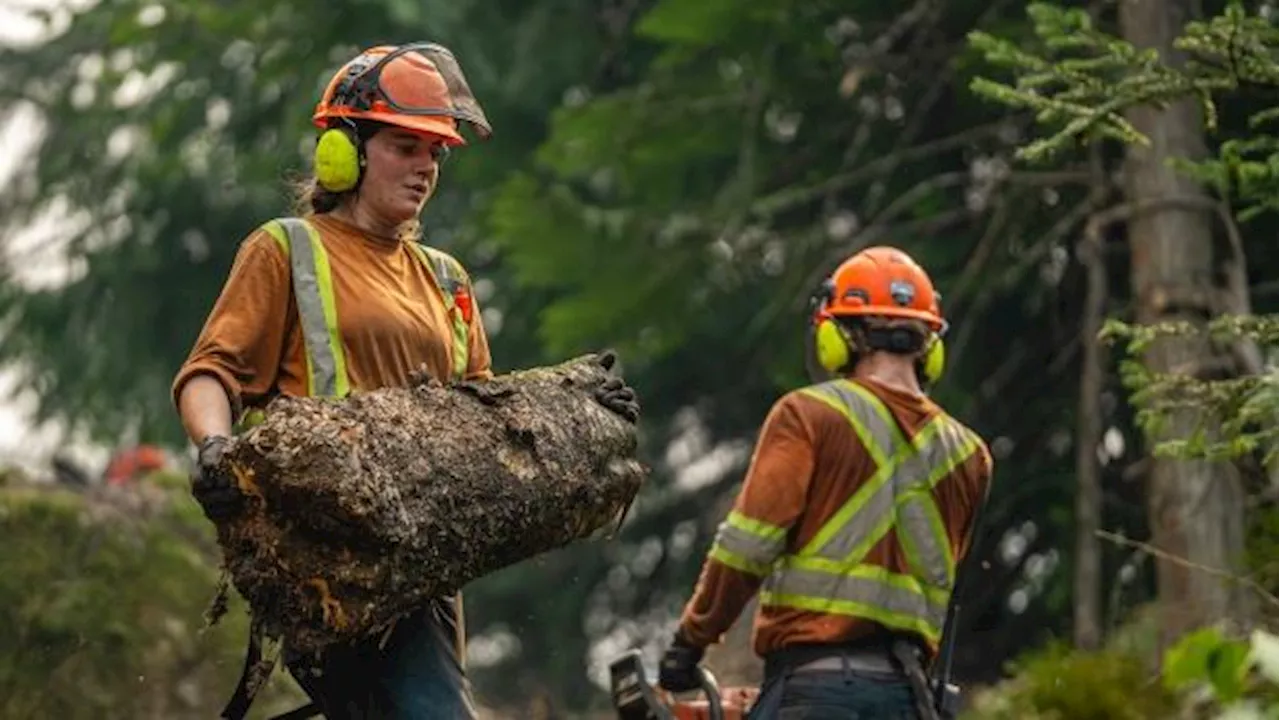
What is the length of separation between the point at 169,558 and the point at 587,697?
7.48 meters

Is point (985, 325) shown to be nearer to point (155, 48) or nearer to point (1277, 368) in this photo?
point (155, 48)

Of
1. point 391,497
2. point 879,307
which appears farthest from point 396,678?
point 879,307

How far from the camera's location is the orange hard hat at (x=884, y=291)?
31.3 ft

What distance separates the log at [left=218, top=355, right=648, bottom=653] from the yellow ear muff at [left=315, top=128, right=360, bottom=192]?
60 centimetres

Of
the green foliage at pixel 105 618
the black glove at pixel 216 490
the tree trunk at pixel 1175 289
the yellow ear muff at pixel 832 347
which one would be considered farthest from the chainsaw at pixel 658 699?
the green foliage at pixel 105 618

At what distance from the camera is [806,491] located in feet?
29.7

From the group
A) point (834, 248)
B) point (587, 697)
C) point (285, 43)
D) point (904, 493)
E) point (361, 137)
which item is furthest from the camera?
point (587, 697)

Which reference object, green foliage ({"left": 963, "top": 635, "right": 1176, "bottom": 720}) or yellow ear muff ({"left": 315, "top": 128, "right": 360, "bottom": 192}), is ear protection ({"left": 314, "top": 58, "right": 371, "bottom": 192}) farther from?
green foliage ({"left": 963, "top": 635, "right": 1176, "bottom": 720})

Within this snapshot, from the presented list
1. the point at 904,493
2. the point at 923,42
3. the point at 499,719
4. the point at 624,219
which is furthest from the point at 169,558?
Result: the point at 904,493

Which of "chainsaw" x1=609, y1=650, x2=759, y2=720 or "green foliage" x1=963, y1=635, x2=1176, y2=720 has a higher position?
"chainsaw" x1=609, y1=650, x2=759, y2=720

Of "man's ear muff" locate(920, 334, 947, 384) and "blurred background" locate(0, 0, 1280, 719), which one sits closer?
"man's ear muff" locate(920, 334, 947, 384)

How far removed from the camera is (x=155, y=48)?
2000 centimetres

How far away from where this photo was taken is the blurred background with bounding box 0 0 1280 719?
12.8 meters

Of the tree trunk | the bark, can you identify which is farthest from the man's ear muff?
the bark
